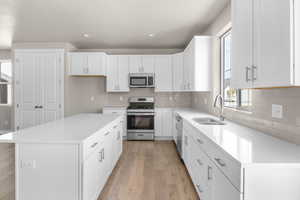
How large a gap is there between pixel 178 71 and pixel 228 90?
211 centimetres

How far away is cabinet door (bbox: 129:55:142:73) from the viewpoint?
5066 millimetres

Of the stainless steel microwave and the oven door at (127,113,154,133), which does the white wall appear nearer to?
the oven door at (127,113,154,133)

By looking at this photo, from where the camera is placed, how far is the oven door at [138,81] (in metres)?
5.00

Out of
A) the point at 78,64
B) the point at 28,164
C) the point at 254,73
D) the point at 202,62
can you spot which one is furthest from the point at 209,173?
the point at 78,64

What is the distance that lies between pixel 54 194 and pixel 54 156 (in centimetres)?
33

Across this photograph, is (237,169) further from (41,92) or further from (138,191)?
(41,92)

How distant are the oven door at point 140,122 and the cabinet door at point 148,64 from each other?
3.93 ft

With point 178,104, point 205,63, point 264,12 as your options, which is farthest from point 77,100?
point 264,12

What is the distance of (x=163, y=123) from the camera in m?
5.00

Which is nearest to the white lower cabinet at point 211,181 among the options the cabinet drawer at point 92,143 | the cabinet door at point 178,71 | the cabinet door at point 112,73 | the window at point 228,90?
the window at point 228,90

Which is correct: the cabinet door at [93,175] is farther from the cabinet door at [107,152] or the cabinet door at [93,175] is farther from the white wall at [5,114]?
the white wall at [5,114]

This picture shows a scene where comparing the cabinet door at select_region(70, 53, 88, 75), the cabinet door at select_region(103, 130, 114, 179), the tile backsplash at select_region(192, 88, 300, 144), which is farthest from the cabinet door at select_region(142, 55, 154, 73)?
the tile backsplash at select_region(192, 88, 300, 144)

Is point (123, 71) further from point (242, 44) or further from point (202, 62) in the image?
point (242, 44)

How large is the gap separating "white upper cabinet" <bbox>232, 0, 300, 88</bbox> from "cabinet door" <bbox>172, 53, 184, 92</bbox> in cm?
315
